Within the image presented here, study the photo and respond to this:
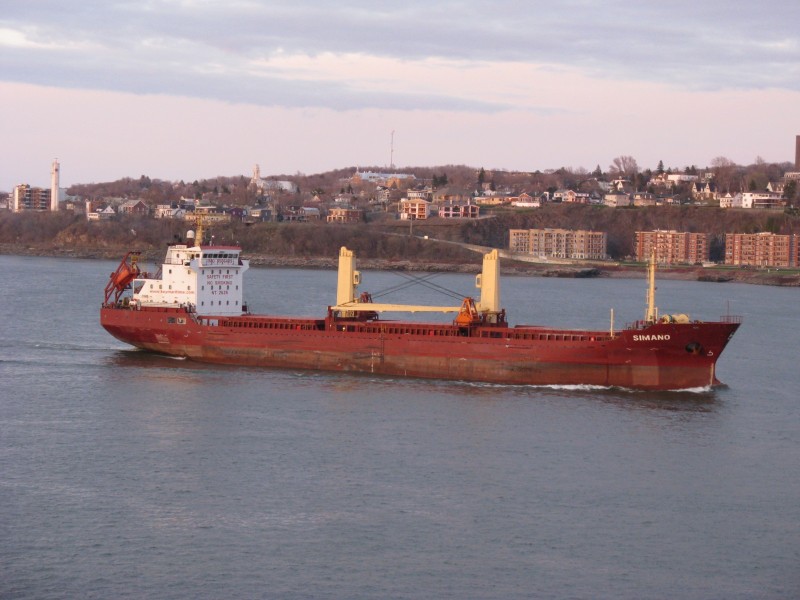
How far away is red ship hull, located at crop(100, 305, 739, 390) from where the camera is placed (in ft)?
102

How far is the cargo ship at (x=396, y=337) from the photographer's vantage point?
3108cm

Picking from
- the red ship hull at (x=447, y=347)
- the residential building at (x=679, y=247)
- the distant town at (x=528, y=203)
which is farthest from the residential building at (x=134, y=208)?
the red ship hull at (x=447, y=347)

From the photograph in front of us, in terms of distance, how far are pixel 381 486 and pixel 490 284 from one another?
13064 millimetres

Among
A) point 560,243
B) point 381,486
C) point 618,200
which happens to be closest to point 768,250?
point 560,243

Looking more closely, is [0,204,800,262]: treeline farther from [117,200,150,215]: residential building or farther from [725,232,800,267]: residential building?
[117,200,150,215]: residential building

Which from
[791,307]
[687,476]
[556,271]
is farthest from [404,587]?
[556,271]

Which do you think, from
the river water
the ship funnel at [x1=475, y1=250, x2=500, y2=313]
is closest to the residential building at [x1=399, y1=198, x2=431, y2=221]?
the ship funnel at [x1=475, y1=250, x2=500, y2=313]

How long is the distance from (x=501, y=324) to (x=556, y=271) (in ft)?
204

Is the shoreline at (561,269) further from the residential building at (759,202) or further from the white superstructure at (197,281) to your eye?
the white superstructure at (197,281)

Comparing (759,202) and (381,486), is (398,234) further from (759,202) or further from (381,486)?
(381,486)

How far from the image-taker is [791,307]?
6756 centimetres

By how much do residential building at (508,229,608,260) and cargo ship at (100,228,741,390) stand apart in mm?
76947

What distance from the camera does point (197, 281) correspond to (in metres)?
36.7

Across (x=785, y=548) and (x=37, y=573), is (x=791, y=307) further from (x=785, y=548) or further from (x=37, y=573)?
(x=37, y=573)
